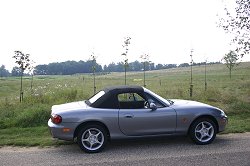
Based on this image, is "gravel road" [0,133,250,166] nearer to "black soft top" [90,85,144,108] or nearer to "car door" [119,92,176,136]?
"car door" [119,92,176,136]

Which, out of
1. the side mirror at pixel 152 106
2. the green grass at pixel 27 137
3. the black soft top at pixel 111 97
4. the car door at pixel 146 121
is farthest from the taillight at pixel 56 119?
the side mirror at pixel 152 106

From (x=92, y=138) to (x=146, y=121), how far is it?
1268 mm

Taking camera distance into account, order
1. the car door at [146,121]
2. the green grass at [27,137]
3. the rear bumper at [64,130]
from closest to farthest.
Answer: the rear bumper at [64,130] < the car door at [146,121] < the green grass at [27,137]

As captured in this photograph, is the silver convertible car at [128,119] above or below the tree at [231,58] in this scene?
below

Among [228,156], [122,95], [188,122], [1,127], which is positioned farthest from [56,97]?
[228,156]

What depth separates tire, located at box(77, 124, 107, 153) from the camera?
671 centimetres

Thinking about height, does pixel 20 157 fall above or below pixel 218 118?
below

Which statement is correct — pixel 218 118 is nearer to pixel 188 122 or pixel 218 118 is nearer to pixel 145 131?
pixel 188 122

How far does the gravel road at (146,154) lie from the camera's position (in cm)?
583

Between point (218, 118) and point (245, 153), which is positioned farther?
point (218, 118)

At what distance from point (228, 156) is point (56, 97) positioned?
8.57m

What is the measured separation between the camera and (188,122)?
713 centimetres

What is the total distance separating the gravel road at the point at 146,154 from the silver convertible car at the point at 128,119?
11.8 inches

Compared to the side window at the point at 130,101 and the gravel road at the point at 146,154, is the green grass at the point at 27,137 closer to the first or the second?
the gravel road at the point at 146,154
